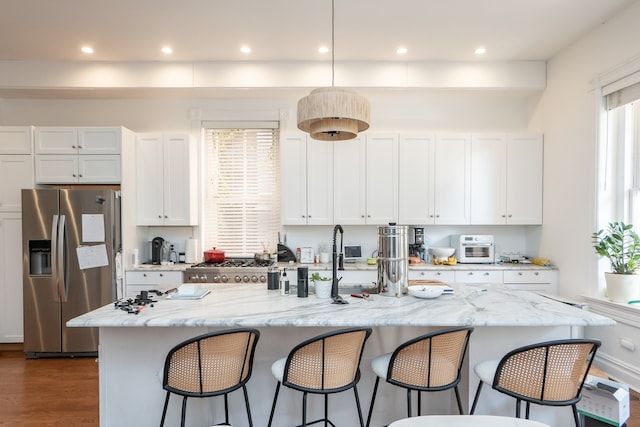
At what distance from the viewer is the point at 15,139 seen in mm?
3834

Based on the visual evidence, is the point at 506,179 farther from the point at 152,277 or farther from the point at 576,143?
the point at 152,277

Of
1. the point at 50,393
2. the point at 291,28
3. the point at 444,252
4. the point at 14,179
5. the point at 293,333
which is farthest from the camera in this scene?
the point at 444,252

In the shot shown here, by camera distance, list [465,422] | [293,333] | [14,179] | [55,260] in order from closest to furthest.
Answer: [465,422] → [293,333] → [55,260] → [14,179]

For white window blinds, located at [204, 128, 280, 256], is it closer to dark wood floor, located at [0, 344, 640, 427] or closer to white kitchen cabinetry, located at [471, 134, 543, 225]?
dark wood floor, located at [0, 344, 640, 427]

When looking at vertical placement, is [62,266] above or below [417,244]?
below

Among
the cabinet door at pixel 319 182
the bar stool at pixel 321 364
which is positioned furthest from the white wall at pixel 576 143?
the bar stool at pixel 321 364

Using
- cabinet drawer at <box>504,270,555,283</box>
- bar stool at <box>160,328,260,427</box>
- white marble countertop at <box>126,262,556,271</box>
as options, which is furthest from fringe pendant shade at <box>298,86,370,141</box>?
cabinet drawer at <box>504,270,555,283</box>

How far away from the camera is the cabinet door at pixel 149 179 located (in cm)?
419

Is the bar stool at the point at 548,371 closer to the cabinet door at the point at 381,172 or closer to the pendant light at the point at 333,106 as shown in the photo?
the pendant light at the point at 333,106

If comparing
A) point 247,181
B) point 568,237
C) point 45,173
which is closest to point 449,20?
point 568,237

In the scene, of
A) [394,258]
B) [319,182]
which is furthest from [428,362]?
[319,182]

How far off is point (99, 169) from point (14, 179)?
2.90 feet

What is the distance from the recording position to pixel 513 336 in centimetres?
200

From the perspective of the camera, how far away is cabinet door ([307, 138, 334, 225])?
13.8 ft
